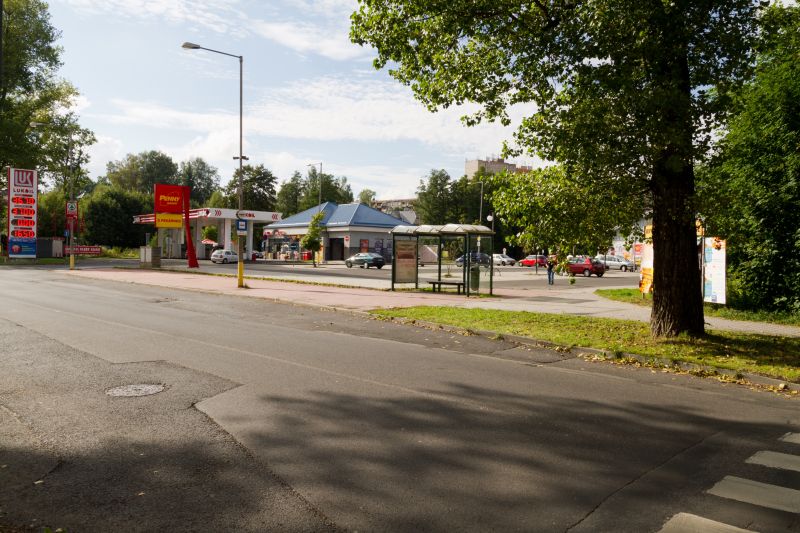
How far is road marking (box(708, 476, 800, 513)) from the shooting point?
4090 mm

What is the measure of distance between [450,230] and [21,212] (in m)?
35.1

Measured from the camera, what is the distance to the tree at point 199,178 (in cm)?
12725

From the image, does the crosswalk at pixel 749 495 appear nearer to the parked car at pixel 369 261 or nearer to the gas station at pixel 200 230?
the parked car at pixel 369 261

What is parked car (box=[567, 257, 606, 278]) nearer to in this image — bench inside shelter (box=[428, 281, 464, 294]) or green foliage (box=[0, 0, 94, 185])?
bench inside shelter (box=[428, 281, 464, 294])

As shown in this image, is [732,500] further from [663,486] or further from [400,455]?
[400,455]

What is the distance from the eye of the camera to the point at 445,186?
86.2m

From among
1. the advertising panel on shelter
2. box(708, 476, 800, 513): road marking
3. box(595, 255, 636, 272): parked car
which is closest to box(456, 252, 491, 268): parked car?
the advertising panel on shelter

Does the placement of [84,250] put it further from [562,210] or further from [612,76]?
[612,76]

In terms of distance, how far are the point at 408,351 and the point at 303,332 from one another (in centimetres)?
298

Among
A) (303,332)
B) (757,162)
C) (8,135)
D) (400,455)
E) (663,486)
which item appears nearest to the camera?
(663,486)

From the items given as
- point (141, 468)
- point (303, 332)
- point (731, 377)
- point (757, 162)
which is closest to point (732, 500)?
point (141, 468)

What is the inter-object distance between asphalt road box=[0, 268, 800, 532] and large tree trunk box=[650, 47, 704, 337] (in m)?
2.60

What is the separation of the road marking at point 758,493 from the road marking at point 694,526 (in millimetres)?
515

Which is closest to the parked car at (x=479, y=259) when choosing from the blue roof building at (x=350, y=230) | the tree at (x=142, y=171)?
the blue roof building at (x=350, y=230)
